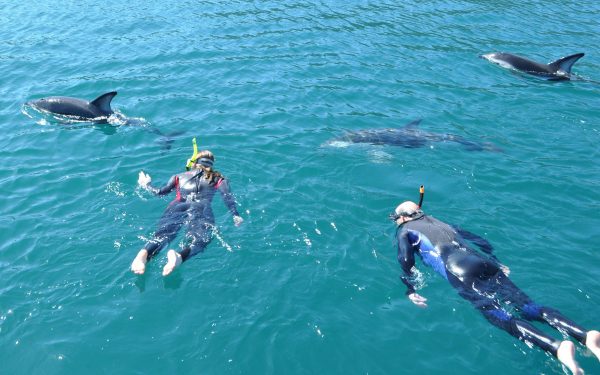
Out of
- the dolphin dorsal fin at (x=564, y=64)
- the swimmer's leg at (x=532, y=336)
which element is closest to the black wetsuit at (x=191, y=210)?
the swimmer's leg at (x=532, y=336)

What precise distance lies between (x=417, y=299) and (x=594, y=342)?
245 centimetres

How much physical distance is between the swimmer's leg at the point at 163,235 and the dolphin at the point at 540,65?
43.1 ft

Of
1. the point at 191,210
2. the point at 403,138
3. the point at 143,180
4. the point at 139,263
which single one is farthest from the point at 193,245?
the point at 403,138

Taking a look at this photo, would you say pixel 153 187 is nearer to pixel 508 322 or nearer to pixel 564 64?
pixel 508 322

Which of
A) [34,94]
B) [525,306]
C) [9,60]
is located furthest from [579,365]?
[9,60]

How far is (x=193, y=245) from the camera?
30.1 ft

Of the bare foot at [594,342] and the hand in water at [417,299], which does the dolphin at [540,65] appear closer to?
the hand in water at [417,299]

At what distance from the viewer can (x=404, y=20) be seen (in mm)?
22281

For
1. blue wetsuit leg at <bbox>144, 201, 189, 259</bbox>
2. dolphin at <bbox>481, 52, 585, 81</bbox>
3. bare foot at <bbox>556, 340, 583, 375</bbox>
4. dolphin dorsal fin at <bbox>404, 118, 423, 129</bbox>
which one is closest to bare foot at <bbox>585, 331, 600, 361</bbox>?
bare foot at <bbox>556, 340, 583, 375</bbox>

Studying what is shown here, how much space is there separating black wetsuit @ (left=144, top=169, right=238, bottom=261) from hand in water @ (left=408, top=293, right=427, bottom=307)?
3.74m

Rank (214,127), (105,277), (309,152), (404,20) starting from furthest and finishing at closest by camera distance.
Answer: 1. (404,20)
2. (214,127)
3. (309,152)
4. (105,277)

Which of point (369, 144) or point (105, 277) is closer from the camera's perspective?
point (105, 277)

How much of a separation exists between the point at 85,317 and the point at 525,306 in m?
6.84

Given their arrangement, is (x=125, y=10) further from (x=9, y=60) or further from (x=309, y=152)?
(x=309, y=152)
